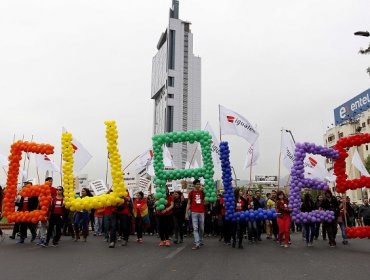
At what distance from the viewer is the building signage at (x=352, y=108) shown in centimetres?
6485

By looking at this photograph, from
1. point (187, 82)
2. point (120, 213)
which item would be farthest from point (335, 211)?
point (187, 82)

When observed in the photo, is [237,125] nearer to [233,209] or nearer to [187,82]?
[233,209]

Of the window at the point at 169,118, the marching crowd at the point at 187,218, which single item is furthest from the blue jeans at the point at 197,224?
the window at the point at 169,118

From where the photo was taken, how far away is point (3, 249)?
1121 centimetres

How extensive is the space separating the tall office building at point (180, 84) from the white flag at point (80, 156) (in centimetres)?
13044

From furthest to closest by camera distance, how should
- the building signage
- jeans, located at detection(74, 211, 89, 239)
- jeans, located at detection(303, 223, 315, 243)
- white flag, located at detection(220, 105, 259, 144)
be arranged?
1. the building signage
2. white flag, located at detection(220, 105, 259, 144)
3. jeans, located at detection(74, 211, 89, 239)
4. jeans, located at detection(303, 223, 315, 243)

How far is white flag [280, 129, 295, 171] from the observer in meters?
16.3

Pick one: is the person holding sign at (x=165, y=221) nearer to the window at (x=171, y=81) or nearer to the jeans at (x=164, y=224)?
the jeans at (x=164, y=224)

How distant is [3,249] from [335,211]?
32.9ft

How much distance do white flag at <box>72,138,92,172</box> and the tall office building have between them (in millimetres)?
130438

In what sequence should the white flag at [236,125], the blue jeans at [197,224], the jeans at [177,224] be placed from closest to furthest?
the blue jeans at [197,224], the jeans at [177,224], the white flag at [236,125]

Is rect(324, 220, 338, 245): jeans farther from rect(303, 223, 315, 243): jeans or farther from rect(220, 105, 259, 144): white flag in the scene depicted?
rect(220, 105, 259, 144): white flag

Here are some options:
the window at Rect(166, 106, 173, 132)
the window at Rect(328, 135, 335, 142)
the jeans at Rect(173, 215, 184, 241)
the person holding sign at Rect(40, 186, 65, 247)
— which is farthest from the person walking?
the window at Rect(166, 106, 173, 132)

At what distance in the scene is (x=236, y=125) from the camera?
15.9 meters
